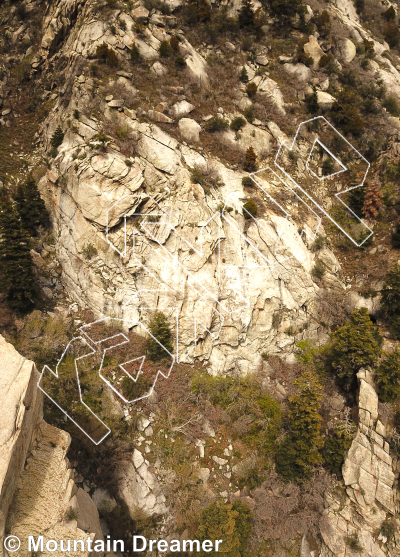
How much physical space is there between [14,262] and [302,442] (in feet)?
69.3

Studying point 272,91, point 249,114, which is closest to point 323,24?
point 272,91

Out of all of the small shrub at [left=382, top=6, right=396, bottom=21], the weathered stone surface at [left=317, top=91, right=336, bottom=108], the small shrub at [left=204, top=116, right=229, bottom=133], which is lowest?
the small shrub at [left=204, top=116, right=229, bottom=133]

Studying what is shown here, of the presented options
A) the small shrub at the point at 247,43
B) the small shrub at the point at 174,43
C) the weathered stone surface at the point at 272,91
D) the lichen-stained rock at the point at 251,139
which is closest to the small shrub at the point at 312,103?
the weathered stone surface at the point at 272,91

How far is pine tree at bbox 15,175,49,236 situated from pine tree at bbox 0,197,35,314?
300 centimetres

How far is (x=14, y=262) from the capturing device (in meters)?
19.8

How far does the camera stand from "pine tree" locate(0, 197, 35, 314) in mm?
19773

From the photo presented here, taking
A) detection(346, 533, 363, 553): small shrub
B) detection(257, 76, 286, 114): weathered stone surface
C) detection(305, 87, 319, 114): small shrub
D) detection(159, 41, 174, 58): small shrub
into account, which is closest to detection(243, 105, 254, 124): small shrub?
detection(257, 76, 286, 114): weathered stone surface

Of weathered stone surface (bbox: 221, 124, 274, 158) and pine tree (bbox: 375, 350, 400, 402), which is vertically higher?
weathered stone surface (bbox: 221, 124, 274, 158)

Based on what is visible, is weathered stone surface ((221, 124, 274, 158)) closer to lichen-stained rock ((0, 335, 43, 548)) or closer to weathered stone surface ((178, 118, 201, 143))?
weathered stone surface ((178, 118, 201, 143))

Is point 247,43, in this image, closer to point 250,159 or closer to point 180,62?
point 180,62

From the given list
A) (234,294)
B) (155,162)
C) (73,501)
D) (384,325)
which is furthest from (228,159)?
(73,501)

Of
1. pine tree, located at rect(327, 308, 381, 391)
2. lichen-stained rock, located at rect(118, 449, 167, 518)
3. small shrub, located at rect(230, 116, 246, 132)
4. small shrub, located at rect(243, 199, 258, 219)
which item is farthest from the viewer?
small shrub, located at rect(230, 116, 246, 132)

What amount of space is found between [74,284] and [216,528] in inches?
688

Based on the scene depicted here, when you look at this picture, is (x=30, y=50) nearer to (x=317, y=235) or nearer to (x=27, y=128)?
(x=27, y=128)
